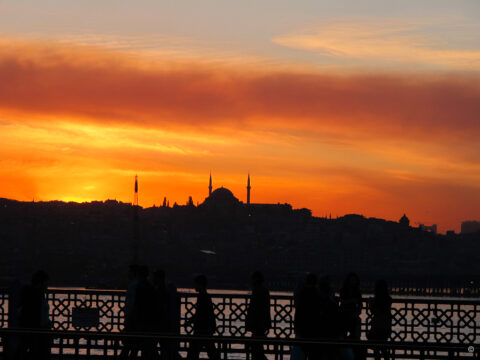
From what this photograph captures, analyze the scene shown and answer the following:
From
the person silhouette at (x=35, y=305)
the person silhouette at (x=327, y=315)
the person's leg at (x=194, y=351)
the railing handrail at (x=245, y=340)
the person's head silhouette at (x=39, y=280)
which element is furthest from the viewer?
the person silhouette at (x=35, y=305)

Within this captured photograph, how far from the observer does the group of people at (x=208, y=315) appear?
13609 millimetres

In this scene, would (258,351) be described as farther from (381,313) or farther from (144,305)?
(381,313)

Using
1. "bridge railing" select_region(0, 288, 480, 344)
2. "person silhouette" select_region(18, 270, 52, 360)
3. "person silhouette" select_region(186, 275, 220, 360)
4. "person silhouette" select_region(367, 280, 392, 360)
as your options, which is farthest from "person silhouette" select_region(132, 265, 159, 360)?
"person silhouette" select_region(367, 280, 392, 360)

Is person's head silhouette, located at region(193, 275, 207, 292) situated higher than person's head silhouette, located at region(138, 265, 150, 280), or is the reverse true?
person's head silhouette, located at region(138, 265, 150, 280)

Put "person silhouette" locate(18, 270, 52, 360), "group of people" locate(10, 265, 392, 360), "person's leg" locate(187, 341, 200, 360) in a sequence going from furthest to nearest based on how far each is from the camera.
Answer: "person silhouette" locate(18, 270, 52, 360) < "group of people" locate(10, 265, 392, 360) < "person's leg" locate(187, 341, 200, 360)

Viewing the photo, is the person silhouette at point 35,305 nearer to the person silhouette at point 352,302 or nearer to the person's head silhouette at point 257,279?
the person's head silhouette at point 257,279

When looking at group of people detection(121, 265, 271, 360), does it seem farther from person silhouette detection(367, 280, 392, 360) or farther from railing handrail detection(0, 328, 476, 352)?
railing handrail detection(0, 328, 476, 352)

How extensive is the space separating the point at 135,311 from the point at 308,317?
124 inches

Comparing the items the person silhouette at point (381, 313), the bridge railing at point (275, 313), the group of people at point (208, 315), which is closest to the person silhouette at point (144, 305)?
the group of people at point (208, 315)

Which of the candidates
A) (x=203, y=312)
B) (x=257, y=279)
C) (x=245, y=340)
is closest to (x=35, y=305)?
(x=203, y=312)

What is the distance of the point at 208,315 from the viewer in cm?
1603

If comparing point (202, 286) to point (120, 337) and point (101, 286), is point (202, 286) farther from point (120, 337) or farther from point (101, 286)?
point (101, 286)

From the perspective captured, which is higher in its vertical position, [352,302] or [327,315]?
[352,302]

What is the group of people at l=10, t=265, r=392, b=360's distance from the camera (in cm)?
1361
